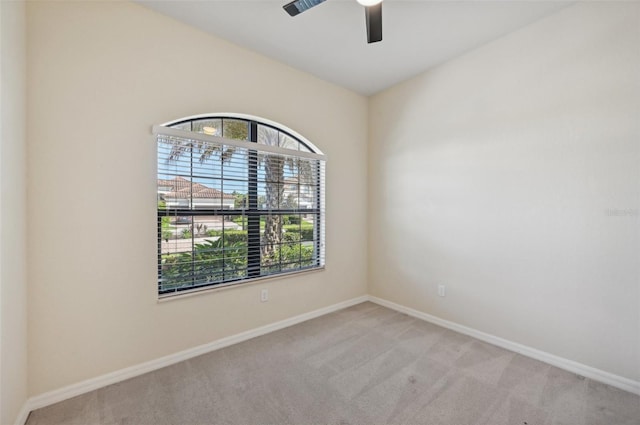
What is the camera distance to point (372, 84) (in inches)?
135

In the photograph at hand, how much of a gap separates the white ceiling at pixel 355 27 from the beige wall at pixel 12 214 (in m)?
0.91

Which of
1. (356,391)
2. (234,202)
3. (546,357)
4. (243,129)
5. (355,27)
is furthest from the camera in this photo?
(243,129)

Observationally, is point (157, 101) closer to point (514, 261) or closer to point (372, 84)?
point (372, 84)

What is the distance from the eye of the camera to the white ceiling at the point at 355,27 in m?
2.14

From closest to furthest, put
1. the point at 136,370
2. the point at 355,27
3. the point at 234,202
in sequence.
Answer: the point at 136,370
the point at 355,27
the point at 234,202

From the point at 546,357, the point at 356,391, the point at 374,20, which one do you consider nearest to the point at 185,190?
the point at 374,20

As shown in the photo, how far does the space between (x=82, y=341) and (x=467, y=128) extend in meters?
3.62

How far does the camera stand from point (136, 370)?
6.93 ft

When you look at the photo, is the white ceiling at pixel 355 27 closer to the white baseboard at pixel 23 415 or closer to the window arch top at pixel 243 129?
the window arch top at pixel 243 129

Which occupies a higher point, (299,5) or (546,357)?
(299,5)

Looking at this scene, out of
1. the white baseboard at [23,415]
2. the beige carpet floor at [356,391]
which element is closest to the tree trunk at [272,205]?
the beige carpet floor at [356,391]

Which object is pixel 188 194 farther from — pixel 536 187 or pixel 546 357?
pixel 546 357

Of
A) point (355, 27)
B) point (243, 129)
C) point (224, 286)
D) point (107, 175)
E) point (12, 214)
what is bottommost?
point (224, 286)

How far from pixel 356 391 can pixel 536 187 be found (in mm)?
2136
